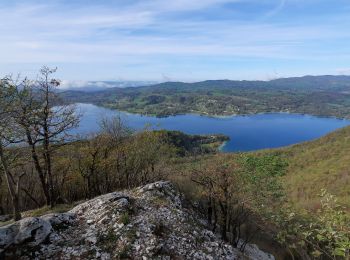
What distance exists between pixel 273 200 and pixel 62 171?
854 inches

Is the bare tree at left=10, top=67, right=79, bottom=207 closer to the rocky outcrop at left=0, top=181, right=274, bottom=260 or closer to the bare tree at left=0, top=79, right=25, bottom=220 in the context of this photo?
the bare tree at left=0, top=79, right=25, bottom=220

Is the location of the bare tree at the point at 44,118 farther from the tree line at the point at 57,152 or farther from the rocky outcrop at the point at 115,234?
the rocky outcrop at the point at 115,234

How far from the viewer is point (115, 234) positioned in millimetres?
17688

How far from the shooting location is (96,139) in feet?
111

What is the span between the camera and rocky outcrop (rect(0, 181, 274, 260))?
16.2 metres

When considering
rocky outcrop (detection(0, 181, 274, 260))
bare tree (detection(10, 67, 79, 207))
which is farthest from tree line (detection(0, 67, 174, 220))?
rocky outcrop (detection(0, 181, 274, 260))

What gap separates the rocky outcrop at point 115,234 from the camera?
16.2 m

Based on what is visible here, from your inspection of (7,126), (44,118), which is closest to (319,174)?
(44,118)

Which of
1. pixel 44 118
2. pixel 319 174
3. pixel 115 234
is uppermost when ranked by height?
pixel 44 118

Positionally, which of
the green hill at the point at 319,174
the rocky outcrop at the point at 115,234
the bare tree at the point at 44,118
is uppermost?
the bare tree at the point at 44,118

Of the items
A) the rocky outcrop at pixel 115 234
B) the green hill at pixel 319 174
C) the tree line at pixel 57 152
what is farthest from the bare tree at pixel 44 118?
the green hill at pixel 319 174

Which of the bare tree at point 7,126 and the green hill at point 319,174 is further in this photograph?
the green hill at point 319,174

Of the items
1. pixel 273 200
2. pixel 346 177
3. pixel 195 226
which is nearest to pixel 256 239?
pixel 273 200

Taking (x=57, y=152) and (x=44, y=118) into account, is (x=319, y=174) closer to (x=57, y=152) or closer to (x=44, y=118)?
(x=57, y=152)
